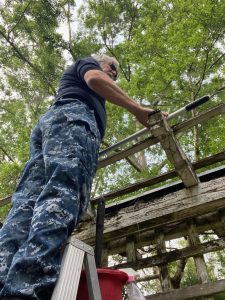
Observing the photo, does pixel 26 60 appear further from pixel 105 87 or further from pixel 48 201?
pixel 48 201

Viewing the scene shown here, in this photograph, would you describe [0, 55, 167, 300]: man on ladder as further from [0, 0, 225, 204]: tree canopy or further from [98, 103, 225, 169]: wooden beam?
[0, 0, 225, 204]: tree canopy

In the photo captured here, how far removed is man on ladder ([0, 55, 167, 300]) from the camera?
112 centimetres

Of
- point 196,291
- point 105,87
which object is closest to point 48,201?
point 105,87

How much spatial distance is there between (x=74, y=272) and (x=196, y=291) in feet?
7.06

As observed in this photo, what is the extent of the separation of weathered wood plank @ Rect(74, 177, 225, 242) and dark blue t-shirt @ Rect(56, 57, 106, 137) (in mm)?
1603

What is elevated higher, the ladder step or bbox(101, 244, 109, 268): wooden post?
bbox(101, 244, 109, 268): wooden post

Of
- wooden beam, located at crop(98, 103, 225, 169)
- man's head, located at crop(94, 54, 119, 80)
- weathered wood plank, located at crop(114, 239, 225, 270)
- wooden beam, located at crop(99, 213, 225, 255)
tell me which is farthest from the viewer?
wooden beam, located at crop(99, 213, 225, 255)

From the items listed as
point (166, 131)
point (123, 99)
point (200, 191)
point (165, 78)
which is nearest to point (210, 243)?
point (200, 191)

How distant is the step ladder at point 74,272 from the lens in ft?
3.55

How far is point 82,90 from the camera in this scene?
209cm

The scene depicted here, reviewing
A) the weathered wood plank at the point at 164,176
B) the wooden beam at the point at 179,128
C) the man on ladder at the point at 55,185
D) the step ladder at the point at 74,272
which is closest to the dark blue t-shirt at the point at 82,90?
the man on ladder at the point at 55,185

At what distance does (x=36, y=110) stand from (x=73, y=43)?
314 cm

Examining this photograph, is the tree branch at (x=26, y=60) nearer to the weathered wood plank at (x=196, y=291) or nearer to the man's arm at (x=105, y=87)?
the weathered wood plank at (x=196, y=291)

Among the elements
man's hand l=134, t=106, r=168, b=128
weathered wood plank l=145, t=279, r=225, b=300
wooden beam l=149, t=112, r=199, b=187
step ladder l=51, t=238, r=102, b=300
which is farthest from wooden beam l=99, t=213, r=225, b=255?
step ladder l=51, t=238, r=102, b=300
